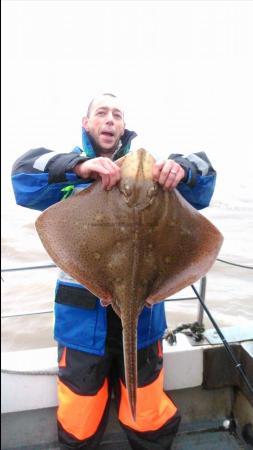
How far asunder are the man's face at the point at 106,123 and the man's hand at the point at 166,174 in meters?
1.06

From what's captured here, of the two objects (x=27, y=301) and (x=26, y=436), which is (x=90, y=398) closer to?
(x=26, y=436)

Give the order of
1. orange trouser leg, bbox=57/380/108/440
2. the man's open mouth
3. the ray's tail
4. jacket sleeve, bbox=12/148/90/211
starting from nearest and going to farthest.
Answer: the ray's tail < jacket sleeve, bbox=12/148/90/211 < orange trouser leg, bbox=57/380/108/440 < the man's open mouth

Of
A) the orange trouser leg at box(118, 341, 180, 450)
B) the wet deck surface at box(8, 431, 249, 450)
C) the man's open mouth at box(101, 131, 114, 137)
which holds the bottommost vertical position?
the wet deck surface at box(8, 431, 249, 450)

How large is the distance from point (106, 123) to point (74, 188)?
580 millimetres

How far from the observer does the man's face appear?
2.75 m

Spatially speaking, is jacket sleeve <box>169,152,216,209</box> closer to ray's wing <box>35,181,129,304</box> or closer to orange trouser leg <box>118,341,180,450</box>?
ray's wing <box>35,181,129,304</box>

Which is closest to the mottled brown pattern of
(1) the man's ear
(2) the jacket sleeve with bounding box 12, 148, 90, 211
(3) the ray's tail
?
(3) the ray's tail

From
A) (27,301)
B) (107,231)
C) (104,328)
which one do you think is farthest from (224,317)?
(27,301)

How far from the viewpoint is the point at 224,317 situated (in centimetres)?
360

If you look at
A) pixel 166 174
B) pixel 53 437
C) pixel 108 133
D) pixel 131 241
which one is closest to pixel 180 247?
pixel 131 241

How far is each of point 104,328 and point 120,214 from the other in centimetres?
106

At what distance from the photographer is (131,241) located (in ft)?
5.83

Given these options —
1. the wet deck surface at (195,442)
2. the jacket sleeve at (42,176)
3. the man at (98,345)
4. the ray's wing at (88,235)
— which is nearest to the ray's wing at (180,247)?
the ray's wing at (88,235)

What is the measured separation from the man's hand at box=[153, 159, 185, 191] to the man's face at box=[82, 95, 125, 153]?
106 centimetres
